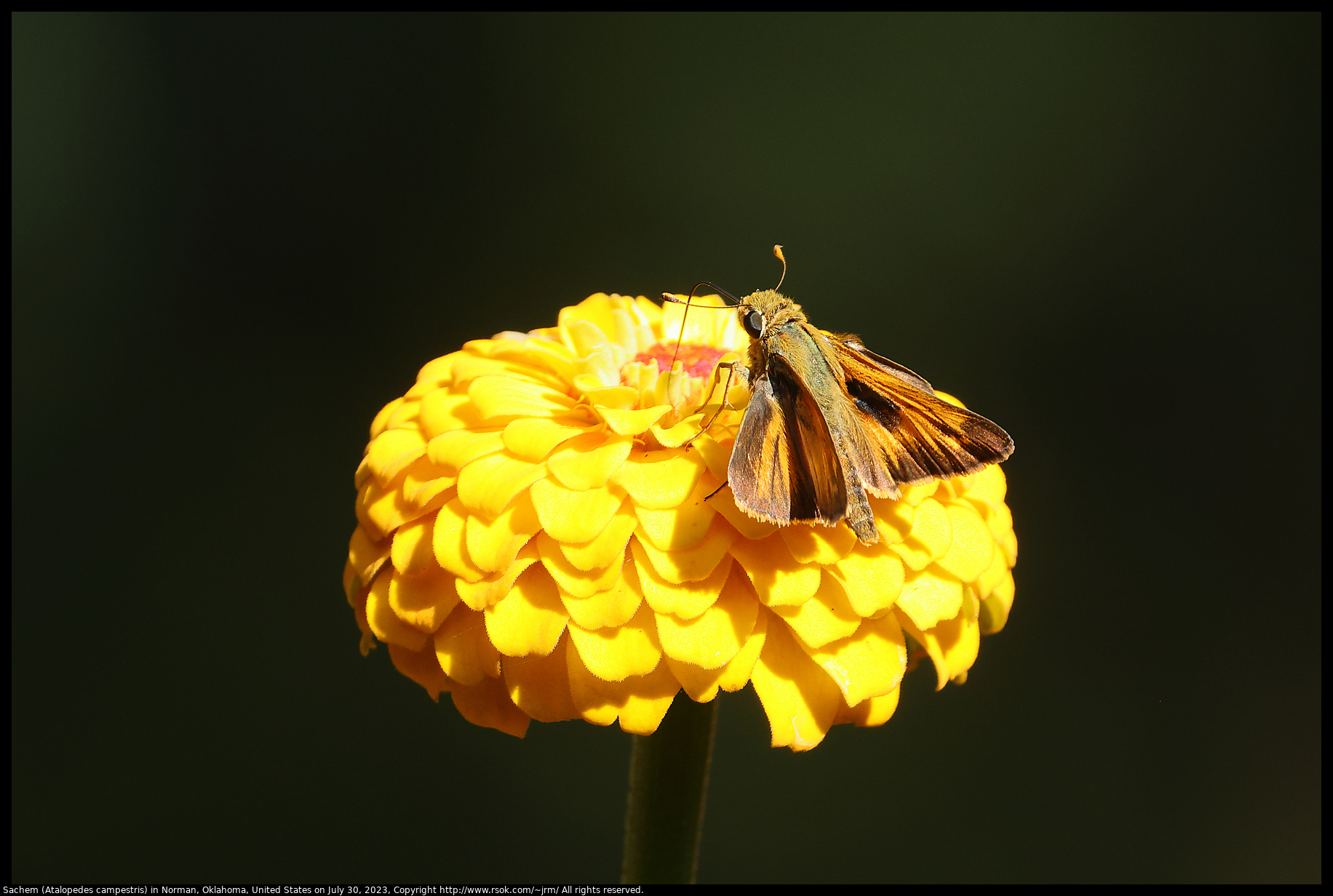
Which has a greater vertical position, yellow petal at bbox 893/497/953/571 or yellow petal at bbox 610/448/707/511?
yellow petal at bbox 610/448/707/511

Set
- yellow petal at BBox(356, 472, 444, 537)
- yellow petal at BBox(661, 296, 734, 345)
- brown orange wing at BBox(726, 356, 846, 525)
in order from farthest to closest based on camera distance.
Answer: yellow petal at BBox(661, 296, 734, 345), yellow petal at BBox(356, 472, 444, 537), brown orange wing at BBox(726, 356, 846, 525)

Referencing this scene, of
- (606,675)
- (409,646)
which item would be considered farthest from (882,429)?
(409,646)

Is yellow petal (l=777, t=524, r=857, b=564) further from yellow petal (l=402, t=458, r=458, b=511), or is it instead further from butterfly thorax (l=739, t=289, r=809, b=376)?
yellow petal (l=402, t=458, r=458, b=511)

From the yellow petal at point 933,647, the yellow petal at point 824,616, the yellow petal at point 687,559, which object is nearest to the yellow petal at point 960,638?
the yellow petal at point 933,647

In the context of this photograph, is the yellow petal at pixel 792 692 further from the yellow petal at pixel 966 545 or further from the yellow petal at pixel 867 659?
the yellow petal at pixel 966 545

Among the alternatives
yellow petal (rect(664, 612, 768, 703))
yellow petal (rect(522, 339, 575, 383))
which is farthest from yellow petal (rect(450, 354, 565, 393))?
yellow petal (rect(664, 612, 768, 703))

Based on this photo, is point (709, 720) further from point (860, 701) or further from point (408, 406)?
point (408, 406)
